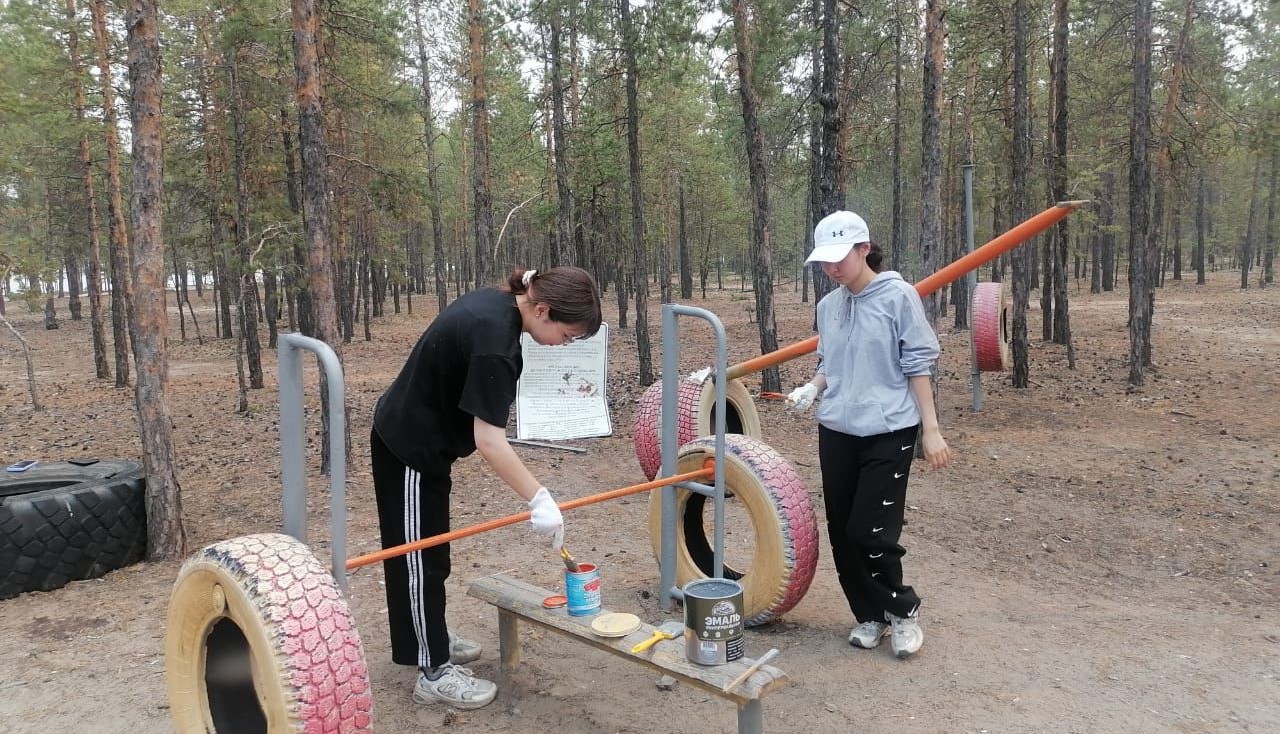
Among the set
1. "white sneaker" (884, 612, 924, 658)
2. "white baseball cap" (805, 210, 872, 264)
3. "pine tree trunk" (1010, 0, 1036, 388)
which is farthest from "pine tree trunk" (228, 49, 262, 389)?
"pine tree trunk" (1010, 0, 1036, 388)

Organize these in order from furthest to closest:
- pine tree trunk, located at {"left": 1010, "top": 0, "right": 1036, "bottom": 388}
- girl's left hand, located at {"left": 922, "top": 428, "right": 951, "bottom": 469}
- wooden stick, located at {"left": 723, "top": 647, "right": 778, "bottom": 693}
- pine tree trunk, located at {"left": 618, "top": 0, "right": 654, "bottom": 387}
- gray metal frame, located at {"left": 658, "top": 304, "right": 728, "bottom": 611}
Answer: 1. pine tree trunk, located at {"left": 618, "top": 0, "right": 654, "bottom": 387}
2. pine tree trunk, located at {"left": 1010, "top": 0, "right": 1036, "bottom": 388}
3. gray metal frame, located at {"left": 658, "top": 304, "right": 728, "bottom": 611}
4. girl's left hand, located at {"left": 922, "top": 428, "right": 951, "bottom": 469}
5. wooden stick, located at {"left": 723, "top": 647, "right": 778, "bottom": 693}

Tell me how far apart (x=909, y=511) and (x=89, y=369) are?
63.7 ft

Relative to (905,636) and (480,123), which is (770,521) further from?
(480,123)

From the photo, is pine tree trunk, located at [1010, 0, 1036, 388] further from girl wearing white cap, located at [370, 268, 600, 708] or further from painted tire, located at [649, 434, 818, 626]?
girl wearing white cap, located at [370, 268, 600, 708]

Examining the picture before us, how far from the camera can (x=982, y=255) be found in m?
3.44

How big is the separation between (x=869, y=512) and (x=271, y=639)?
2.49 meters

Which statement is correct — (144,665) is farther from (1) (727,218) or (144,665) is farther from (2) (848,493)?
(1) (727,218)

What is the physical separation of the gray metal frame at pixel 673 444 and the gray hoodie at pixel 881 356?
1.87ft

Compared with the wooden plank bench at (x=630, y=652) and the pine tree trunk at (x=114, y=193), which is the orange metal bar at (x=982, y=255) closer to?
the wooden plank bench at (x=630, y=652)

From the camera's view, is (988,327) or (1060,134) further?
(1060,134)

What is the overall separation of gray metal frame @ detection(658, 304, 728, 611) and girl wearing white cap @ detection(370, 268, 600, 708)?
0.86 meters

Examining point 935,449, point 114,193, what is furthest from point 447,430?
point 114,193

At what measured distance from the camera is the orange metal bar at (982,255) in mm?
3277

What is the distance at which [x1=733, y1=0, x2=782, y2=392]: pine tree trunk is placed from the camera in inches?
403
